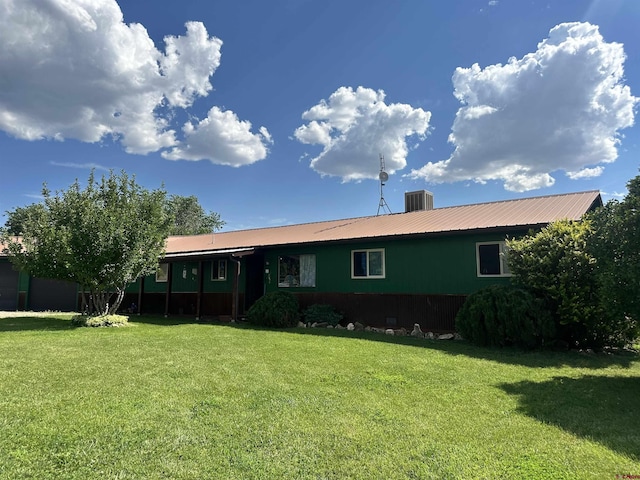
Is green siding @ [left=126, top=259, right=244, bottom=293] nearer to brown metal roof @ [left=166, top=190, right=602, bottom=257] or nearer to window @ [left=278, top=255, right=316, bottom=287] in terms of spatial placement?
brown metal roof @ [left=166, top=190, right=602, bottom=257]

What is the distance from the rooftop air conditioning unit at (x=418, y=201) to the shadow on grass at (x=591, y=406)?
10477 mm

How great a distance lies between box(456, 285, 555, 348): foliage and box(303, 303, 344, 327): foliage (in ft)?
14.2

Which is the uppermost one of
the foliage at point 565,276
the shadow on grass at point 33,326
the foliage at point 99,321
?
the foliage at point 565,276

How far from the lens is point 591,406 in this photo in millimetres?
4621

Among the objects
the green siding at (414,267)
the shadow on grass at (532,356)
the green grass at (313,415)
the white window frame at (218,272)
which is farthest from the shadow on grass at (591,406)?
the white window frame at (218,272)

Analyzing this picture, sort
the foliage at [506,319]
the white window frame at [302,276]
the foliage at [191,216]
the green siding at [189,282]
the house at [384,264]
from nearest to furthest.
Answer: the foliage at [506,319] → the house at [384,264] → the white window frame at [302,276] → the green siding at [189,282] → the foliage at [191,216]

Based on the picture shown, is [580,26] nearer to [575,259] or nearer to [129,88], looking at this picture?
[575,259]

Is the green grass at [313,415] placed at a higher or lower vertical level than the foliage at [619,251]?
lower

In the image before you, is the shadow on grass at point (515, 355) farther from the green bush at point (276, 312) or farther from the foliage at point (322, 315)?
the foliage at point (322, 315)

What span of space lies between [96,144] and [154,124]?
2469mm

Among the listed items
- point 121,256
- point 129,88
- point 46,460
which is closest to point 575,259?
point 46,460

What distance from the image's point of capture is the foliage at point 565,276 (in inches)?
306

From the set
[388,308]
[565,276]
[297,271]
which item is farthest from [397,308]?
[565,276]

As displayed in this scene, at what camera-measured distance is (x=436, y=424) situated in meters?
3.88
